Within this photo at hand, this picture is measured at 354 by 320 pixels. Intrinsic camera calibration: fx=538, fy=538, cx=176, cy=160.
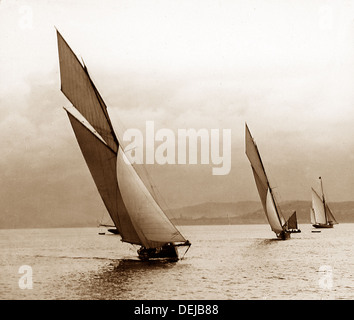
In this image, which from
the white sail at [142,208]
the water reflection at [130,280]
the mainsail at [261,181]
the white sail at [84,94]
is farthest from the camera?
the mainsail at [261,181]

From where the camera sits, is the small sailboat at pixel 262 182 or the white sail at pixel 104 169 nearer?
the white sail at pixel 104 169

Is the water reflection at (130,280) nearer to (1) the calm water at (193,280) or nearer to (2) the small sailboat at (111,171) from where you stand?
(1) the calm water at (193,280)

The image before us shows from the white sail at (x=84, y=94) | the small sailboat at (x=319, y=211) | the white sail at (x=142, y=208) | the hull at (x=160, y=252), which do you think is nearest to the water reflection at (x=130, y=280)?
the hull at (x=160, y=252)

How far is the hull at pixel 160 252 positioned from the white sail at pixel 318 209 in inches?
2431

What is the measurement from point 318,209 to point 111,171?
247ft

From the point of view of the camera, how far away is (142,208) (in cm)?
3369

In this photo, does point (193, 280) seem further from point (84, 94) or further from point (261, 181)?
point (261, 181)

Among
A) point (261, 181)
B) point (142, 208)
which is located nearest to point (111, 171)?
point (142, 208)

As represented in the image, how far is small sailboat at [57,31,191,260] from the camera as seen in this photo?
33.2m

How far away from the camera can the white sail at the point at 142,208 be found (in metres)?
33.7

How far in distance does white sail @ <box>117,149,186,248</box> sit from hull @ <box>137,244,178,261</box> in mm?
3138

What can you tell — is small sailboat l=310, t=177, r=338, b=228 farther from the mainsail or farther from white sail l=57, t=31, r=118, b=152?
white sail l=57, t=31, r=118, b=152
